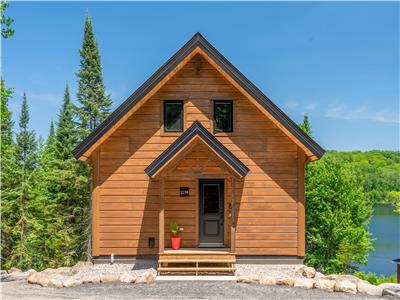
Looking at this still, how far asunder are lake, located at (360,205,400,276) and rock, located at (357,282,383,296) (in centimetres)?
2239

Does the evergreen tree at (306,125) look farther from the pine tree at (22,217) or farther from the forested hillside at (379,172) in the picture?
the forested hillside at (379,172)

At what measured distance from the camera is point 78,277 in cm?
1088

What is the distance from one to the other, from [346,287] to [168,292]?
4.49m

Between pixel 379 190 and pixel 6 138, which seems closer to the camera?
pixel 6 138

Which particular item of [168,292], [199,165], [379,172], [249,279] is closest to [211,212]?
[199,165]

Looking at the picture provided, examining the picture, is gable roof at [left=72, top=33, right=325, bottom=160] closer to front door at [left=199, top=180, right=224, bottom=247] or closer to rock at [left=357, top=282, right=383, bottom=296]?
front door at [left=199, top=180, right=224, bottom=247]

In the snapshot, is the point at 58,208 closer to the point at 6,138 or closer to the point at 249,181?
the point at 6,138

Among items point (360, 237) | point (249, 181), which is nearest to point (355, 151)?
point (360, 237)

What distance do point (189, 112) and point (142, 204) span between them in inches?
138

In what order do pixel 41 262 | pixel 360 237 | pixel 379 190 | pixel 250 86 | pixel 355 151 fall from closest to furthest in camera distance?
pixel 250 86, pixel 360 237, pixel 41 262, pixel 379 190, pixel 355 151

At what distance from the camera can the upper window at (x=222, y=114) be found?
13.1m

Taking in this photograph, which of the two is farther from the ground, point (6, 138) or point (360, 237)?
point (6, 138)

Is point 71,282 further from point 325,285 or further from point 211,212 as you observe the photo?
point 325,285

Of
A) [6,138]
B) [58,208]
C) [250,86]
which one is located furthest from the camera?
[6,138]
